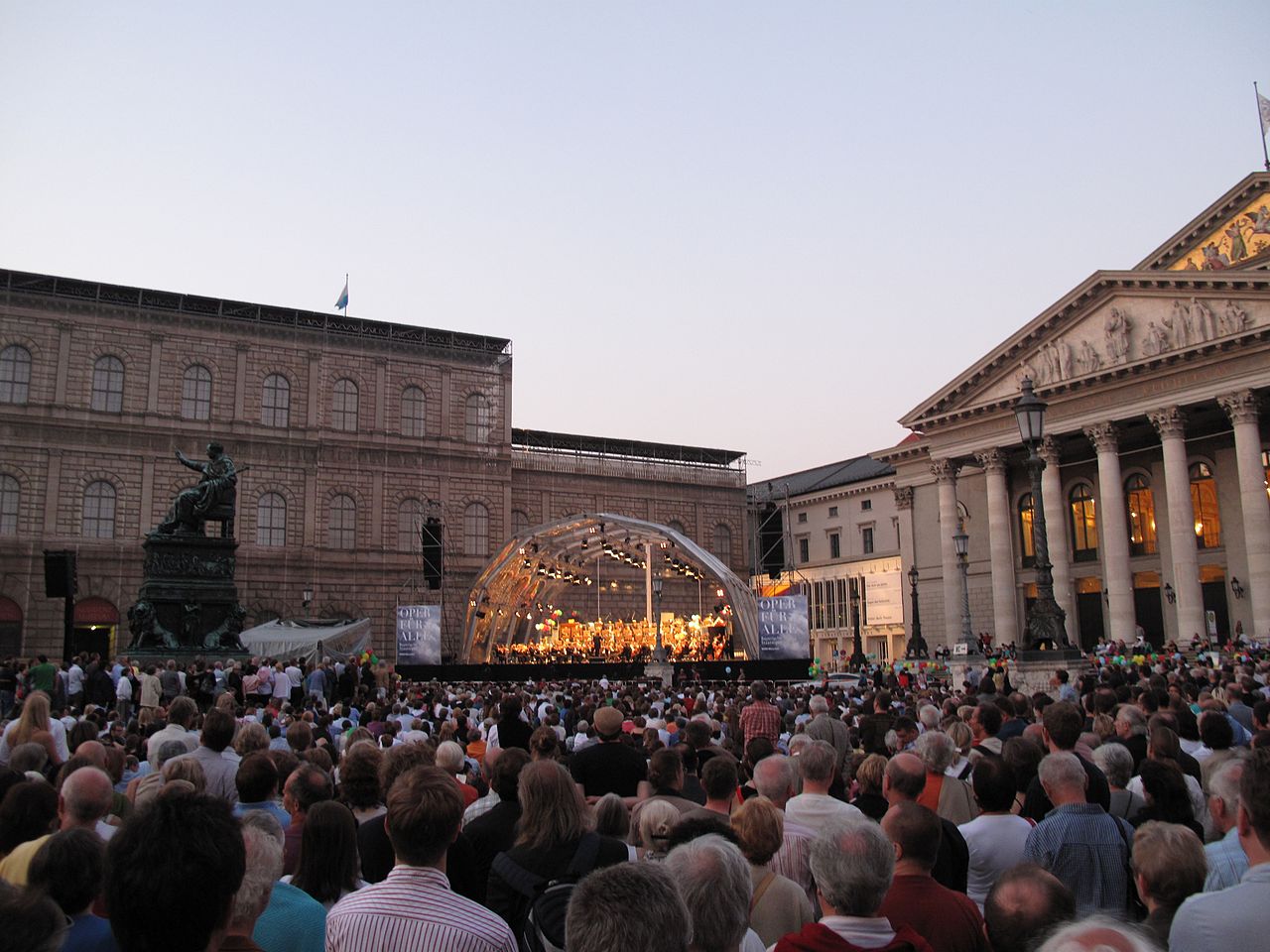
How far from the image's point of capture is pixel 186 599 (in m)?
26.1

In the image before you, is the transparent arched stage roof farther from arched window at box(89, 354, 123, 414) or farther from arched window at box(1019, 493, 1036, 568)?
arched window at box(89, 354, 123, 414)

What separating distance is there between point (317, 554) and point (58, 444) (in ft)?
38.2

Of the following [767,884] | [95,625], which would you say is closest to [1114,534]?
[95,625]

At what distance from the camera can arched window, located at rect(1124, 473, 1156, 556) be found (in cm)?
4450

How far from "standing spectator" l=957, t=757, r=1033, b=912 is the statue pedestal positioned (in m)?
23.6

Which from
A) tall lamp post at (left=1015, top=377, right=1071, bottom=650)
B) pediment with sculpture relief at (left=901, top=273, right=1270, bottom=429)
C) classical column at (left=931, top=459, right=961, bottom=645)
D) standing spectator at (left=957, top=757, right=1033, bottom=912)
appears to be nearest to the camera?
standing spectator at (left=957, top=757, right=1033, bottom=912)

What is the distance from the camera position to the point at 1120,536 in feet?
137

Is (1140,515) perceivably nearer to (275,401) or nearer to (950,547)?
(950,547)

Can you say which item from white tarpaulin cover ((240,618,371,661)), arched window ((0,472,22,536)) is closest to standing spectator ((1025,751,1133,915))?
white tarpaulin cover ((240,618,371,661))

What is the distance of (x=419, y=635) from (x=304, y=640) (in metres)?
3.98

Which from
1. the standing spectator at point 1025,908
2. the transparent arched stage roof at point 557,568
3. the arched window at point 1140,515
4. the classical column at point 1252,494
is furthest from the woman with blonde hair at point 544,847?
the arched window at point 1140,515

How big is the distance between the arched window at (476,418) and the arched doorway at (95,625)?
18199mm

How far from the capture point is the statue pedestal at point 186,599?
25781mm

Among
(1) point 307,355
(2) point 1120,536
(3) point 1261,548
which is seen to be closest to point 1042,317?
(2) point 1120,536
